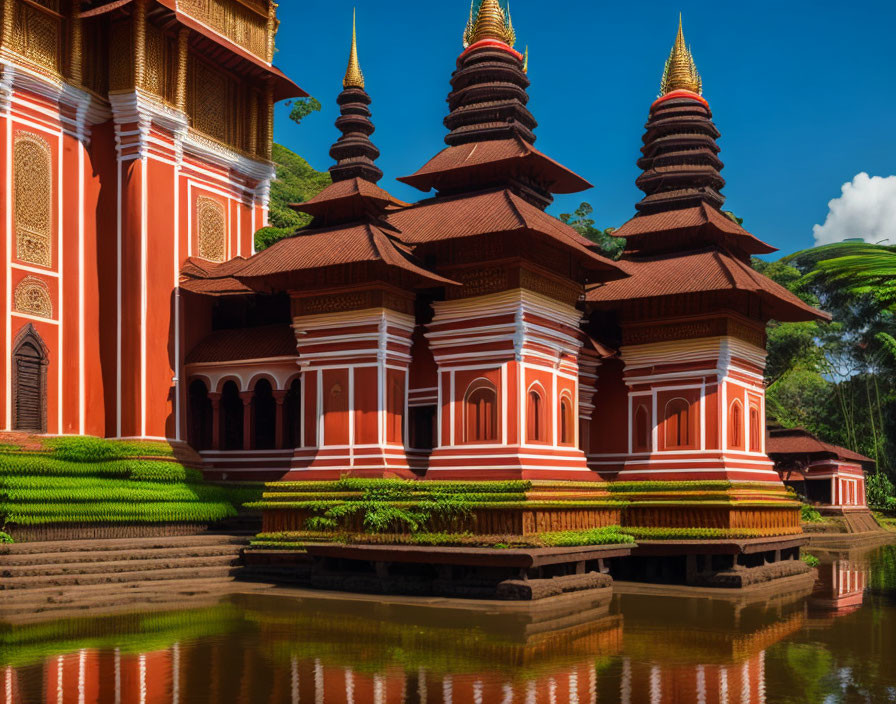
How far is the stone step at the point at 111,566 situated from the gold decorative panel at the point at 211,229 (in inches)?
328

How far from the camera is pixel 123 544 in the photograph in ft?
64.4

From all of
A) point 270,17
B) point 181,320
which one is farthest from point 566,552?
point 270,17

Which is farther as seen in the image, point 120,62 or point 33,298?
point 120,62

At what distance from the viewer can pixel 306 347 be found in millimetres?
21031

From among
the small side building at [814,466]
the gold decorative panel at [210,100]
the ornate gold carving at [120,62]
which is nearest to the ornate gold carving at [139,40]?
the ornate gold carving at [120,62]

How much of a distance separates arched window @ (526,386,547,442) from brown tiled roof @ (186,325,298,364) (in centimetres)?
565

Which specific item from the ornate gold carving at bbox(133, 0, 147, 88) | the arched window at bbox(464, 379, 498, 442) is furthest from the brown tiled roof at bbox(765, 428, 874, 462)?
the ornate gold carving at bbox(133, 0, 147, 88)

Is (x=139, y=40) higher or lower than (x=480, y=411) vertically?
higher

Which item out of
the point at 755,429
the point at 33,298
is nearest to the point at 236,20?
the point at 33,298

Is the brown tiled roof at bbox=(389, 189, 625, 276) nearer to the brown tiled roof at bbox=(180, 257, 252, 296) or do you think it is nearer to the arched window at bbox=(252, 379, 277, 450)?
the brown tiled roof at bbox=(180, 257, 252, 296)

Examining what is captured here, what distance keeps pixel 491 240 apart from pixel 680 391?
20.5ft

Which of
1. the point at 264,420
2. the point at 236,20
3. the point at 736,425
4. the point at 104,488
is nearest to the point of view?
the point at 104,488

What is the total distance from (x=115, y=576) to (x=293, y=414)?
7486 millimetres

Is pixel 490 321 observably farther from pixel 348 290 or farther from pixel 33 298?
pixel 33 298
